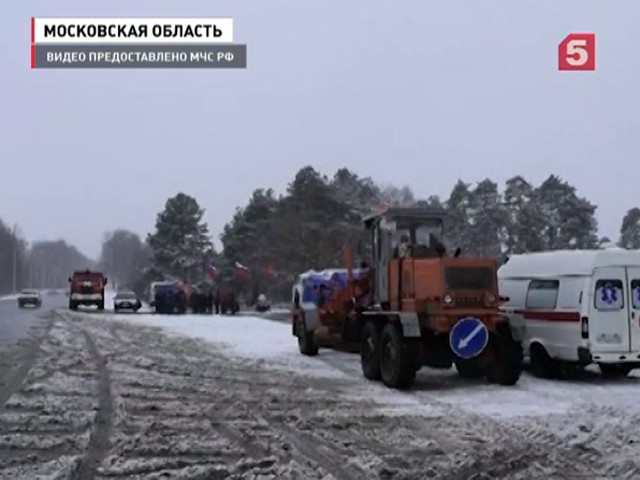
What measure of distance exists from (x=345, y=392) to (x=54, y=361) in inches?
275

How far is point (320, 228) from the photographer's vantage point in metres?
62.2

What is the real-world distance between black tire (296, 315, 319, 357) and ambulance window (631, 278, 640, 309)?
24.8 ft

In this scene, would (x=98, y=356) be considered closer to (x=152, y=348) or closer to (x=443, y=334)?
(x=152, y=348)

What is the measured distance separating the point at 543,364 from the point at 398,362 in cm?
333

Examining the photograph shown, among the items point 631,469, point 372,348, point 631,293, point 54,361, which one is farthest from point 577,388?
point 54,361

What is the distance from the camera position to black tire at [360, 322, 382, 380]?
1548 centimetres

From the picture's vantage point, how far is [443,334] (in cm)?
1475

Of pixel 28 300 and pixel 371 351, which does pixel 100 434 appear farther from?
pixel 28 300

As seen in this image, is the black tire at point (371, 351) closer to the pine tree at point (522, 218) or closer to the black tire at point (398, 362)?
the black tire at point (398, 362)

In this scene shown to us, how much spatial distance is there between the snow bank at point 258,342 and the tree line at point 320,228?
26.2m

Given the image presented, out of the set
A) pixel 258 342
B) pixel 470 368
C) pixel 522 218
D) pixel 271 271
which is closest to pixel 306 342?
pixel 258 342

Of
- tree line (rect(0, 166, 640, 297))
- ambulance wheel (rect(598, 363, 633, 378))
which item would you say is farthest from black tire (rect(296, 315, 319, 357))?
tree line (rect(0, 166, 640, 297))

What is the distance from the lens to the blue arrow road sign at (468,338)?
1434 cm

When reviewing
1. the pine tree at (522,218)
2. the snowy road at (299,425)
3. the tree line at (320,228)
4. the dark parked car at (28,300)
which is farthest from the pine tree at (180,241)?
the snowy road at (299,425)
